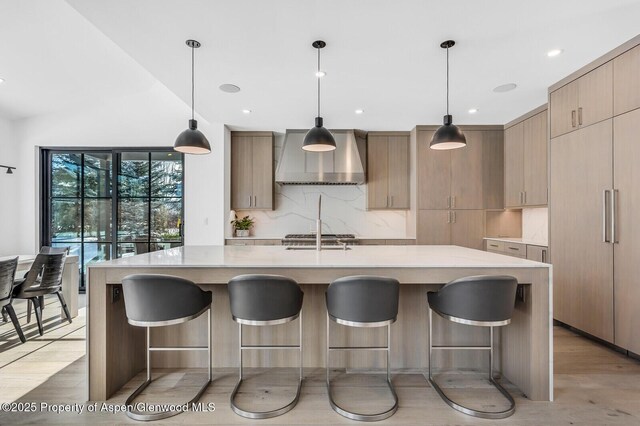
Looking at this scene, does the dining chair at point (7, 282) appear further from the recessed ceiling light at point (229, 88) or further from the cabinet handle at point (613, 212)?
the cabinet handle at point (613, 212)

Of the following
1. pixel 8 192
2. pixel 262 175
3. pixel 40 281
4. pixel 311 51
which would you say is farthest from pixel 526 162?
pixel 8 192

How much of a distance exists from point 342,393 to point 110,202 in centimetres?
461

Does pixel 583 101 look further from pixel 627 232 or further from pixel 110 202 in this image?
pixel 110 202

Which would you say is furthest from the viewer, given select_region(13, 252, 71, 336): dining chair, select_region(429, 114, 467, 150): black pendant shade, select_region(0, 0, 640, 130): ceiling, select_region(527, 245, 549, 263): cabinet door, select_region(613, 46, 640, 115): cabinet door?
select_region(527, 245, 549, 263): cabinet door

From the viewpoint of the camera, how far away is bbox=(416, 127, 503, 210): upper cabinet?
4.65m

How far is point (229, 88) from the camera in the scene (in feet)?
11.0

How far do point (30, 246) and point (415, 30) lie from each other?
19.3 ft

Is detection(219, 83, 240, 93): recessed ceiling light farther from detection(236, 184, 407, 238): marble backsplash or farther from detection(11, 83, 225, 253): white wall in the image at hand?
detection(236, 184, 407, 238): marble backsplash

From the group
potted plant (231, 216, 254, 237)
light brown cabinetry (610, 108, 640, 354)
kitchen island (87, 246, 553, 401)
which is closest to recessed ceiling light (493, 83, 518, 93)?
light brown cabinetry (610, 108, 640, 354)

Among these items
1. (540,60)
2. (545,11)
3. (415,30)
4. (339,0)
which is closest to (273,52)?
(339,0)

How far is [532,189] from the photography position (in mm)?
4047

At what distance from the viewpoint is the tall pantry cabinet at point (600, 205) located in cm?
250

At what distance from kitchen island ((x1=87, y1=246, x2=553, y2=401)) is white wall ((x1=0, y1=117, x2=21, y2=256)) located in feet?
12.4

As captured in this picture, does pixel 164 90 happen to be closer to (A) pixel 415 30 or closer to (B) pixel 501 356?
(A) pixel 415 30
